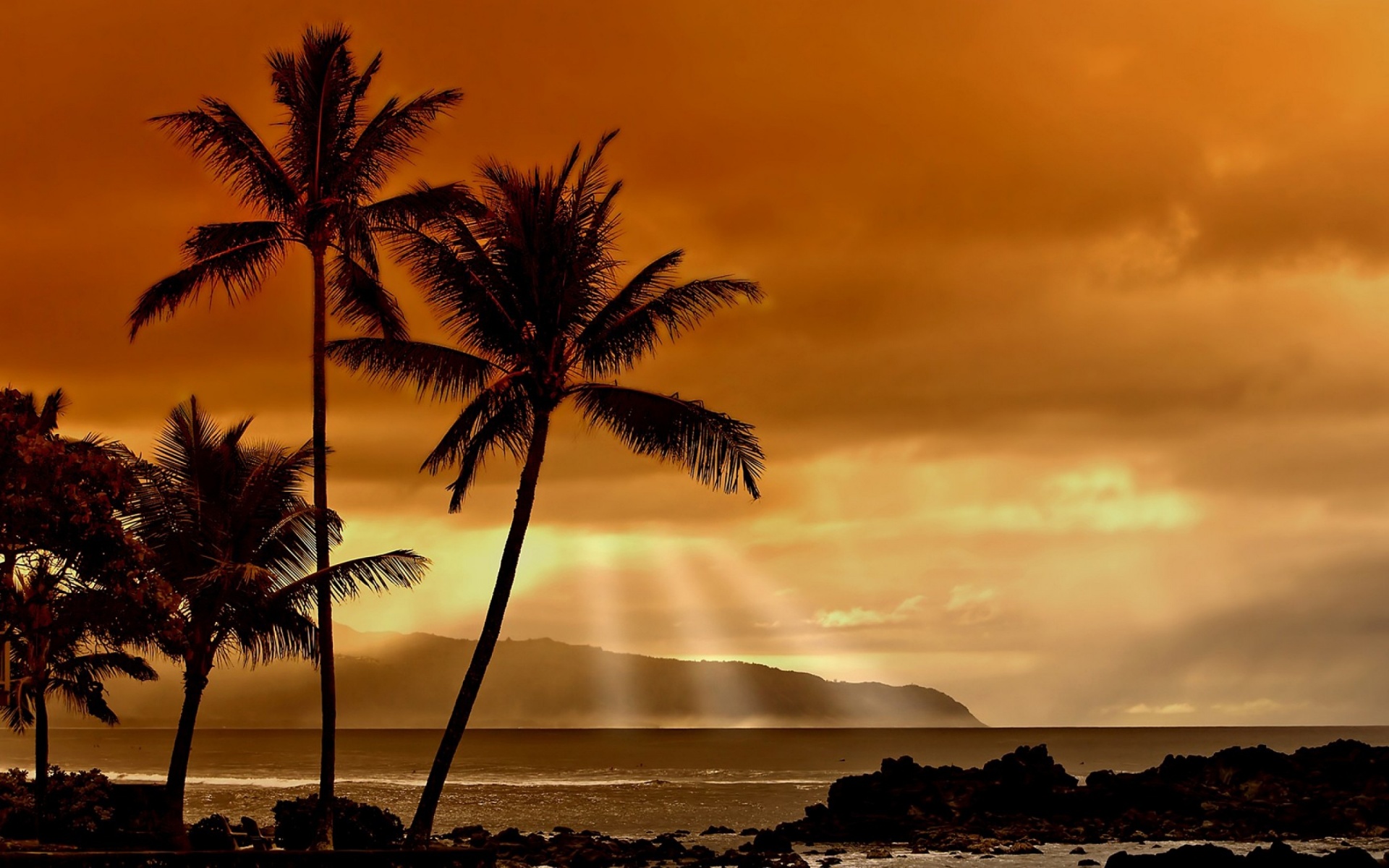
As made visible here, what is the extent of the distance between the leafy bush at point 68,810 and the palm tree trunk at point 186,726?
Result: 49.0 inches

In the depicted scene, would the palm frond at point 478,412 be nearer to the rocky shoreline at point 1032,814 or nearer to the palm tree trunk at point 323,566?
the palm tree trunk at point 323,566

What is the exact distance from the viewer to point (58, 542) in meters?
20.4

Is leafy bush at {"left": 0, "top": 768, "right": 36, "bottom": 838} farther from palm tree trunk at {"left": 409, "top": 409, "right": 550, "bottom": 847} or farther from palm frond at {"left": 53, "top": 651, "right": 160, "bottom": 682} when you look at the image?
palm frond at {"left": 53, "top": 651, "right": 160, "bottom": 682}

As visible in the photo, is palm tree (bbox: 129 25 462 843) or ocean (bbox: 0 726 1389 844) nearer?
palm tree (bbox: 129 25 462 843)

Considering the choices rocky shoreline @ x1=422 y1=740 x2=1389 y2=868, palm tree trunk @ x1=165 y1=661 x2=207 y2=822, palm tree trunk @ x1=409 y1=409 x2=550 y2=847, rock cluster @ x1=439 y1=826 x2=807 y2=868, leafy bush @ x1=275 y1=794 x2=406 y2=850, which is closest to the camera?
palm tree trunk @ x1=409 y1=409 x2=550 y2=847

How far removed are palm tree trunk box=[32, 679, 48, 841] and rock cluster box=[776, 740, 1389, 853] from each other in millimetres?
22223

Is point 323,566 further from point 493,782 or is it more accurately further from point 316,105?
point 493,782

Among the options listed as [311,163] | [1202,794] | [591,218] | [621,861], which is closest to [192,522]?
[311,163]

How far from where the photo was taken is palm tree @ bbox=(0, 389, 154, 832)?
64.3 feet

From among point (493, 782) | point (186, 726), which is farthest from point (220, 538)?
point (493, 782)

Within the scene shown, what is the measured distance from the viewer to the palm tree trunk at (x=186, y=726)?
26.7 metres

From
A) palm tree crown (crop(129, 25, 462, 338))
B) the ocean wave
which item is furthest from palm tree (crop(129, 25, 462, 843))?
the ocean wave

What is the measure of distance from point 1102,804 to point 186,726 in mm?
30842

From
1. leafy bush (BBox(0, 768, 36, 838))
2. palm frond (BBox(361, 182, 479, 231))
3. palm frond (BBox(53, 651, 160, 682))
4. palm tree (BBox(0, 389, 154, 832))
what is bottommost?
leafy bush (BBox(0, 768, 36, 838))
